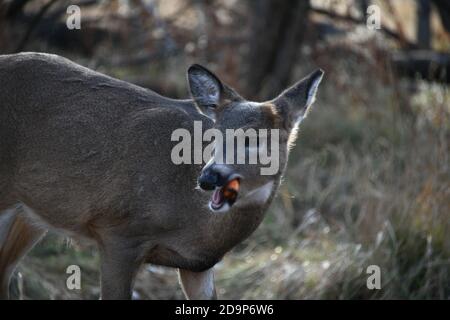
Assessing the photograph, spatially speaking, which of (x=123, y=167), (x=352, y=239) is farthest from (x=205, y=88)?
(x=352, y=239)

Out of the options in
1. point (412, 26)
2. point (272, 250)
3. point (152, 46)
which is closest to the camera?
point (272, 250)

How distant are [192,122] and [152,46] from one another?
292 inches

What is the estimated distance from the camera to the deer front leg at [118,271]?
Answer: 20.2 feet

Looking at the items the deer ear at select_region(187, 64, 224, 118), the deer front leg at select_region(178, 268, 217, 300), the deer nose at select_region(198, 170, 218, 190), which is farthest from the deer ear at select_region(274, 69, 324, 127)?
the deer front leg at select_region(178, 268, 217, 300)

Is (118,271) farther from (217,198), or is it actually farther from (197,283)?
(217,198)

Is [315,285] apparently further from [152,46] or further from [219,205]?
[152,46]

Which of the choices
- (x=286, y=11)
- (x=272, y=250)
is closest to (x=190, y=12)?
(x=286, y=11)

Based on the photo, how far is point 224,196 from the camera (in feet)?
18.5

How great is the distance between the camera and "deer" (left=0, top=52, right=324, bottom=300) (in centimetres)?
611

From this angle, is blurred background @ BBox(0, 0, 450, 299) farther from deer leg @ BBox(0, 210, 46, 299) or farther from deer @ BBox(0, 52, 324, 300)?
deer @ BBox(0, 52, 324, 300)

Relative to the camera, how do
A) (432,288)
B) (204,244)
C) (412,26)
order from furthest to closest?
A: (412,26) < (432,288) < (204,244)

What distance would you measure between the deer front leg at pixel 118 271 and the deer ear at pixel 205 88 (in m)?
1.03

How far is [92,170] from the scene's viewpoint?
6398 millimetres

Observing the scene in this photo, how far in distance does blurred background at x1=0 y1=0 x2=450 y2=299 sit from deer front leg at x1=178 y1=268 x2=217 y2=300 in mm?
802
